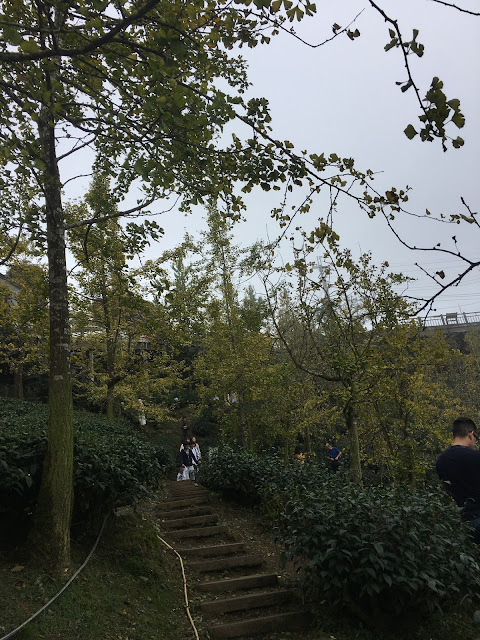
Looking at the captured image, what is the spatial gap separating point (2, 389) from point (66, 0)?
72.9 feet

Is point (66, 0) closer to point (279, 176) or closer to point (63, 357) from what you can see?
point (279, 176)

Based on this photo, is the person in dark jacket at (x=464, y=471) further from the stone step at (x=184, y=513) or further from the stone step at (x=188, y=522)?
the stone step at (x=184, y=513)

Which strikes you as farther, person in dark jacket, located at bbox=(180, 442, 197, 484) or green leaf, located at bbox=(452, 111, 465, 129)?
person in dark jacket, located at bbox=(180, 442, 197, 484)

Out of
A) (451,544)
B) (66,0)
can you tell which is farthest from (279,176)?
(451,544)

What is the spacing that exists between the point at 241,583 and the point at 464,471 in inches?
116

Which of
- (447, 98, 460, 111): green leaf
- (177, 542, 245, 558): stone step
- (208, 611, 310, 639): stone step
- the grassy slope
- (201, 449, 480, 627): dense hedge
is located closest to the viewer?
(447, 98, 460, 111): green leaf

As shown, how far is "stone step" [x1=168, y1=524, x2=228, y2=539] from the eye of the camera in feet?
23.0

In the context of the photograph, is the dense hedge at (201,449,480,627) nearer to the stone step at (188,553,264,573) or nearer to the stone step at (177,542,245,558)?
the stone step at (188,553,264,573)

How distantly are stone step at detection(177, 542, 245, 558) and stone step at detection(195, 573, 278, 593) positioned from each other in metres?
0.94

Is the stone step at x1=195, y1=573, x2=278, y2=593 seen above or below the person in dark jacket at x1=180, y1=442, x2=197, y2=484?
below

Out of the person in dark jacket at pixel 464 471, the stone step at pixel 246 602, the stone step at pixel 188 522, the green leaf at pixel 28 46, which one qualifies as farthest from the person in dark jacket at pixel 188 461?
the green leaf at pixel 28 46

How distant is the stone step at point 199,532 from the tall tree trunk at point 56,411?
9.32 feet

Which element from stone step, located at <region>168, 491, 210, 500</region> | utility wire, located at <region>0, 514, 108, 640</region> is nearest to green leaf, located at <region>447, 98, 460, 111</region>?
utility wire, located at <region>0, 514, 108, 640</region>

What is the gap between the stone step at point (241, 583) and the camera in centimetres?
527
